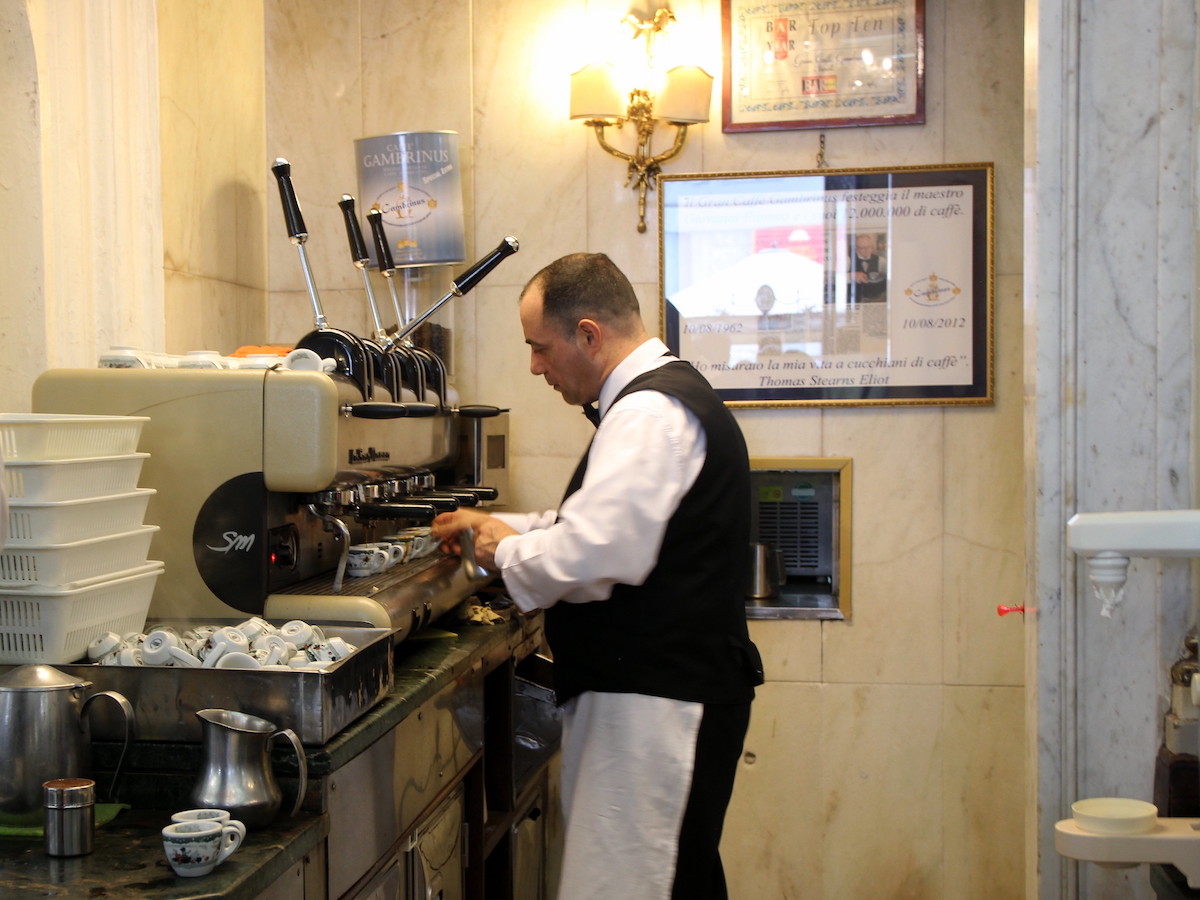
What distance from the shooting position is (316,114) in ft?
12.4

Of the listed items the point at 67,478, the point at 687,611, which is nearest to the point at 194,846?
the point at 67,478

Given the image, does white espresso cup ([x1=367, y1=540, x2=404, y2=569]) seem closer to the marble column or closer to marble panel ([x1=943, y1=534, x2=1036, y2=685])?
the marble column

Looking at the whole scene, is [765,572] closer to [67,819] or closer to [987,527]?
[987,527]

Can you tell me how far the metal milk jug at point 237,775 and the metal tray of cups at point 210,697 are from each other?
0.11 metres

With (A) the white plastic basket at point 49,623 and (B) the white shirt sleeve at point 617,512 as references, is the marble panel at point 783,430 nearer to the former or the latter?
(B) the white shirt sleeve at point 617,512

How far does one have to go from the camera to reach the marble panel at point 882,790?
363cm

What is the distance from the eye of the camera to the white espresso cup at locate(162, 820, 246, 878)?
4.45ft

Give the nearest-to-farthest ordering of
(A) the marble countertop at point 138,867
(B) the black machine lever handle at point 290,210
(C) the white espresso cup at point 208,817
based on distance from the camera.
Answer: (A) the marble countertop at point 138,867 → (C) the white espresso cup at point 208,817 → (B) the black machine lever handle at point 290,210

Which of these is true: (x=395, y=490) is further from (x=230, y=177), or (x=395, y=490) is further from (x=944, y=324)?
(x=944, y=324)

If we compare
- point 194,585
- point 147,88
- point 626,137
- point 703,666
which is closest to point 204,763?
point 194,585

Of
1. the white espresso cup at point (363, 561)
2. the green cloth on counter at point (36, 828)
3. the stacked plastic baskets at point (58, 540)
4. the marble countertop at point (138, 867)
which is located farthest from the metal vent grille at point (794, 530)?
the green cloth on counter at point (36, 828)

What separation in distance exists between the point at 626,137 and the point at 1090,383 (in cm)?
197

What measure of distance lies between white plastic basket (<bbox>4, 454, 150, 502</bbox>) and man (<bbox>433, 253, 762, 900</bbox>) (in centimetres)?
70

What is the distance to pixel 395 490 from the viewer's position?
2.48 meters
